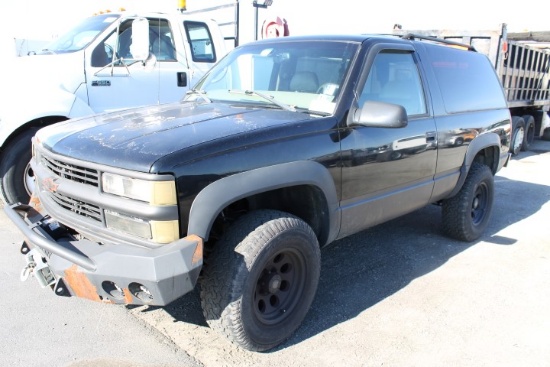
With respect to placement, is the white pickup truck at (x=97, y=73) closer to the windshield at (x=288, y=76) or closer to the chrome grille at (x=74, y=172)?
the windshield at (x=288, y=76)

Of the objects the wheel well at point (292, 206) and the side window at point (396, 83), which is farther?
the side window at point (396, 83)

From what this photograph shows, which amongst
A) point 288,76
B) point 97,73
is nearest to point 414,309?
point 288,76

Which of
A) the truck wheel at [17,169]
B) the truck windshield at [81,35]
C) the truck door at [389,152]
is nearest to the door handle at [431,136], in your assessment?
the truck door at [389,152]

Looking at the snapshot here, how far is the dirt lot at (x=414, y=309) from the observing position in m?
2.90

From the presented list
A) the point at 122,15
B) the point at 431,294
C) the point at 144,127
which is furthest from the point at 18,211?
the point at 122,15

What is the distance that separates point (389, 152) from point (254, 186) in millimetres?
1327

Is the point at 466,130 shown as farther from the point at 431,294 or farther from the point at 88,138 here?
the point at 88,138

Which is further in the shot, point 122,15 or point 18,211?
point 122,15

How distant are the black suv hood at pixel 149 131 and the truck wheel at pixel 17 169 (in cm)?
183

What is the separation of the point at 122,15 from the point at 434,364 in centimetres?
526

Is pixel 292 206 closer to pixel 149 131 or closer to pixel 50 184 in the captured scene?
pixel 149 131

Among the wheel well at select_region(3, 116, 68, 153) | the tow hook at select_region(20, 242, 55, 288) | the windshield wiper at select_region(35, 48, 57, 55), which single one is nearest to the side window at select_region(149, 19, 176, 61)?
the windshield wiper at select_region(35, 48, 57, 55)

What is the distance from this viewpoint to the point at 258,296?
2855 mm

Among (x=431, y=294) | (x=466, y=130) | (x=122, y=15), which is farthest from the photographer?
(x=122, y=15)
